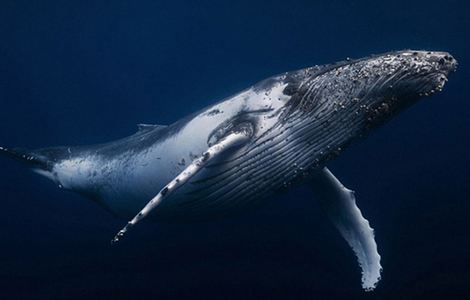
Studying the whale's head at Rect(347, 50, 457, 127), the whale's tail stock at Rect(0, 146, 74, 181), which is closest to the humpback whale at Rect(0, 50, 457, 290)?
the whale's head at Rect(347, 50, 457, 127)

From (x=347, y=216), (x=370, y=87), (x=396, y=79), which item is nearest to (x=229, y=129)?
(x=370, y=87)

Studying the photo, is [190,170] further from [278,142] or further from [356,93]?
[356,93]

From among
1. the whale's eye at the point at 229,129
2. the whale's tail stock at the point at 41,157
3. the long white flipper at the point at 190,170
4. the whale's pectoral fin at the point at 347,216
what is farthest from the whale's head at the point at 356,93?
the whale's tail stock at the point at 41,157

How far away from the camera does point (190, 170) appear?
4.84 meters

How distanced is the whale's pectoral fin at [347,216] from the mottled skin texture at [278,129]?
1.95 meters

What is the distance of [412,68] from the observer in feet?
14.5

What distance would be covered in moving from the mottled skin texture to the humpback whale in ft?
0.04

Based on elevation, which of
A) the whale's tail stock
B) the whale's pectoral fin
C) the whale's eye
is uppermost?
the whale's tail stock

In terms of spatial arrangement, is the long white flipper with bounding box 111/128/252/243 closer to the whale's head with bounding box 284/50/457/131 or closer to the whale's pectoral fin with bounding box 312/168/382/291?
the whale's head with bounding box 284/50/457/131

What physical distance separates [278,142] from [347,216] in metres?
2.87

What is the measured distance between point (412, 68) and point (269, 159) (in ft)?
6.52

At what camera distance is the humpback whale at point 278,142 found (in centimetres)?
462

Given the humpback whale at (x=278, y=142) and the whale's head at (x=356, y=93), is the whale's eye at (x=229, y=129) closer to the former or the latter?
the humpback whale at (x=278, y=142)

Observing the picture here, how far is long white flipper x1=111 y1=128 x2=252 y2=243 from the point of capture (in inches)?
181
